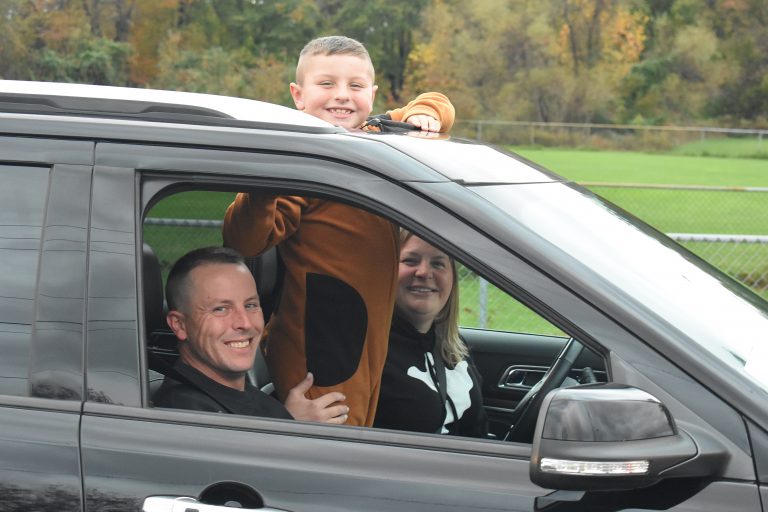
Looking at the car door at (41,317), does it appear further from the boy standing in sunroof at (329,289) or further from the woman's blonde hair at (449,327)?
the woman's blonde hair at (449,327)

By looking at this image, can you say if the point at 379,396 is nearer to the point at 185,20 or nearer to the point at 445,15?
the point at 185,20

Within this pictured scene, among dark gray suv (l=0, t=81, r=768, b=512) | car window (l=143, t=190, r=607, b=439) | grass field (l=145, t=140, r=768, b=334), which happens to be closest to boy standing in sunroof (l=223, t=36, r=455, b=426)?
car window (l=143, t=190, r=607, b=439)

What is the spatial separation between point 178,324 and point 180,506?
2.23 ft

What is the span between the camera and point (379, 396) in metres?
3.10

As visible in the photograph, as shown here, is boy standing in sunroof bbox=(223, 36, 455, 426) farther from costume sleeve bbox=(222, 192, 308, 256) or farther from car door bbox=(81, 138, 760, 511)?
car door bbox=(81, 138, 760, 511)

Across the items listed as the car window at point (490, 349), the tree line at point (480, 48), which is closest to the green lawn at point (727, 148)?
the tree line at point (480, 48)

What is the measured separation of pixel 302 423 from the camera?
2.20 meters

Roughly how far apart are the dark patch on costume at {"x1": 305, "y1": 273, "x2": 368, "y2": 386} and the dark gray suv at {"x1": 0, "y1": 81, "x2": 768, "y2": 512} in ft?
1.50

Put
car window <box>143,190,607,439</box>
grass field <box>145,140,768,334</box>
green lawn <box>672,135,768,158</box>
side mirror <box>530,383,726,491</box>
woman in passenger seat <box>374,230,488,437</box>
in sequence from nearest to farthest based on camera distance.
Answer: side mirror <box>530,383,726,491</box>
car window <box>143,190,607,439</box>
woman in passenger seat <box>374,230,488,437</box>
grass field <box>145,140,768,334</box>
green lawn <box>672,135,768,158</box>

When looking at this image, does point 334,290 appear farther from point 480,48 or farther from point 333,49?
point 480,48

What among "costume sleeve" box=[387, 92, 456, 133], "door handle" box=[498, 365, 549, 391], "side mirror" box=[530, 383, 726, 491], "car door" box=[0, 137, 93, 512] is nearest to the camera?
"side mirror" box=[530, 383, 726, 491]

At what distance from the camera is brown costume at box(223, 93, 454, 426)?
273 centimetres

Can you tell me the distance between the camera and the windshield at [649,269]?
220cm

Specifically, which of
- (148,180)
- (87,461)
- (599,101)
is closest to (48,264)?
(148,180)
